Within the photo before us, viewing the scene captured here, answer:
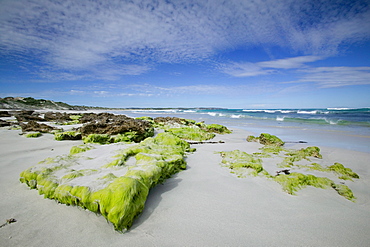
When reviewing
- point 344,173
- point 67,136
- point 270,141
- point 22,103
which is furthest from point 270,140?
point 22,103

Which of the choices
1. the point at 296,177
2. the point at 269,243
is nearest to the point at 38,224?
the point at 269,243

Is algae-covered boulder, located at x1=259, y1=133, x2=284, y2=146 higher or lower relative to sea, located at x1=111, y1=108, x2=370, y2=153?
higher

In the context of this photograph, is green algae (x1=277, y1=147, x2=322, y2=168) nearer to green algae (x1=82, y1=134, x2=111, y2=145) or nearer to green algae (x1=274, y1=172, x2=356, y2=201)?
green algae (x1=274, y1=172, x2=356, y2=201)

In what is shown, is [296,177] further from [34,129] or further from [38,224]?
[34,129]

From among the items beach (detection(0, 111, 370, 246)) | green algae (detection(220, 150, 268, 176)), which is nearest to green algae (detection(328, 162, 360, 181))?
beach (detection(0, 111, 370, 246))

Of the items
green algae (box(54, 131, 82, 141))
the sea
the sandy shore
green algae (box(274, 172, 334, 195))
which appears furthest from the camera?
the sea

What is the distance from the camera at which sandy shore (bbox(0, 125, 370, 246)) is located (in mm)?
1645

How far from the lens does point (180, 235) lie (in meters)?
1.72

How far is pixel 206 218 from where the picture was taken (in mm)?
1969

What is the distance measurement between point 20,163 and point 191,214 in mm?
3726

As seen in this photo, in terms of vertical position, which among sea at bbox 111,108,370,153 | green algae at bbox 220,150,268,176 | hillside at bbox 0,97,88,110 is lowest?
sea at bbox 111,108,370,153

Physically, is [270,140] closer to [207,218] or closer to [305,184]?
[305,184]

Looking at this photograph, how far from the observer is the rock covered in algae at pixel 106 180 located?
1.78 meters

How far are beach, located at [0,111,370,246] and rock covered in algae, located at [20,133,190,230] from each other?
115 mm
